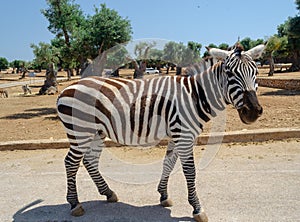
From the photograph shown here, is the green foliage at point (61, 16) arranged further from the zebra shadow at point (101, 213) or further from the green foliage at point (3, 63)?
the green foliage at point (3, 63)

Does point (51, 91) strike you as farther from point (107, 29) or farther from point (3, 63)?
point (3, 63)

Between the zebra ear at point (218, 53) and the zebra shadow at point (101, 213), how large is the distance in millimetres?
1887

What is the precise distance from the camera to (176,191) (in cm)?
408

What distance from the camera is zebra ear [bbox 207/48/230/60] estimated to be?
3.10 metres

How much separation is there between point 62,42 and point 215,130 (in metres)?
13.1

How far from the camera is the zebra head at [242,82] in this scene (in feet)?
9.30

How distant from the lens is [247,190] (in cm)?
398

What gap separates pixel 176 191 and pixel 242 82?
6.47 feet

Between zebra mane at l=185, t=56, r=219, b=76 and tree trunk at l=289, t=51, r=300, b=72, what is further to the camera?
tree trunk at l=289, t=51, r=300, b=72

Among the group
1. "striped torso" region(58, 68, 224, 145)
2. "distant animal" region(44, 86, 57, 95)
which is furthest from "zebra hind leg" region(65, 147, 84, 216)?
"distant animal" region(44, 86, 57, 95)

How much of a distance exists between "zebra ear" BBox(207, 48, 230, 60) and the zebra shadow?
189cm

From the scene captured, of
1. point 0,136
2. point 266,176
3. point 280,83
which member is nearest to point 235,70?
point 266,176

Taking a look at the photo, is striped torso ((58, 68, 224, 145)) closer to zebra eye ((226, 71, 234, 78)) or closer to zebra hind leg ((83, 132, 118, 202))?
zebra eye ((226, 71, 234, 78))

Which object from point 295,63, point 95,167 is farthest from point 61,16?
point 295,63
